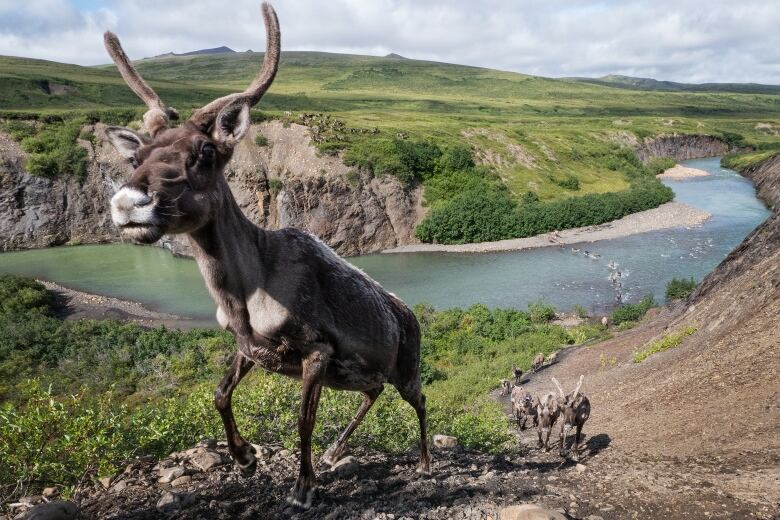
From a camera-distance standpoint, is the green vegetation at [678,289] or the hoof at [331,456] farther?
the green vegetation at [678,289]

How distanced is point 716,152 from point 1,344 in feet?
454

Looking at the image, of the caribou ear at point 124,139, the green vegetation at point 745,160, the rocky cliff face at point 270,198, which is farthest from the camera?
the green vegetation at point 745,160

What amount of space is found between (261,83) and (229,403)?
321 centimetres

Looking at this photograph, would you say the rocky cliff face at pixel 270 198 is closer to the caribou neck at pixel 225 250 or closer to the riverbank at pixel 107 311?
the riverbank at pixel 107 311

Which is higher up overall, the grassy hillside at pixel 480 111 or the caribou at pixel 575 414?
the grassy hillside at pixel 480 111

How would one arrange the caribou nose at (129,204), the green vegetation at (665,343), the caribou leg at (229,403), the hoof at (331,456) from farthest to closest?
1. the green vegetation at (665,343)
2. the hoof at (331,456)
3. the caribou leg at (229,403)
4. the caribou nose at (129,204)

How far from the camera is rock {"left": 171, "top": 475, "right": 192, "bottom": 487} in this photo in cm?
703

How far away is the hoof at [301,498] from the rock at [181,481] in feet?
7.46

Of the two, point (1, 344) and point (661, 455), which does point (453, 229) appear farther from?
point (661, 455)

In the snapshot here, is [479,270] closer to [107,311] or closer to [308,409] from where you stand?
[107,311]

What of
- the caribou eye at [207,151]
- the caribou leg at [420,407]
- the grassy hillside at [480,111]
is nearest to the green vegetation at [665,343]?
the caribou leg at [420,407]

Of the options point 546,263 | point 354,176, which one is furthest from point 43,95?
point 546,263

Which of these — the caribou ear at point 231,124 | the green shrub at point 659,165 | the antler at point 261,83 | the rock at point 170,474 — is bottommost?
the rock at point 170,474

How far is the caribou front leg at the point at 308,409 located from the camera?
202 inches
